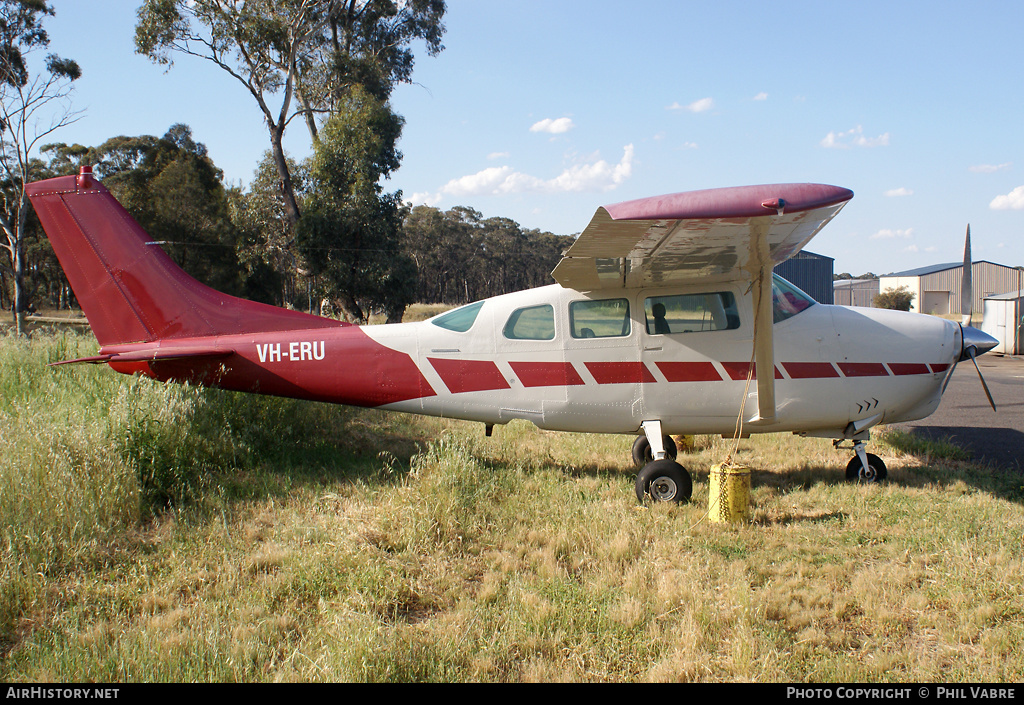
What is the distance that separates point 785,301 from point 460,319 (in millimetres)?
3435

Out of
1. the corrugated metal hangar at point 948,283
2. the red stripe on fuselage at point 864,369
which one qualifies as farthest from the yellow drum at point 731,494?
the corrugated metal hangar at point 948,283

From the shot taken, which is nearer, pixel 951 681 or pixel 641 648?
pixel 951 681

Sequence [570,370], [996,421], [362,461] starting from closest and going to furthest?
[570,370] < [362,461] < [996,421]

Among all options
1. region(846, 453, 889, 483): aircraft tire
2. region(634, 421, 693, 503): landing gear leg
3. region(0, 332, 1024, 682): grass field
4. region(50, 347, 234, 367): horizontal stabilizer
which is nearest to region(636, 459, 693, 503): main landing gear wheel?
region(634, 421, 693, 503): landing gear leg

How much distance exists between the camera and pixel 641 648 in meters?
3.33

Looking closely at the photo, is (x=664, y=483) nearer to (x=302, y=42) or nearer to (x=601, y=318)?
(x=601, y=318)

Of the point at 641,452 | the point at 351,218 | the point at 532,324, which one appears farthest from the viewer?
the point at 351,218

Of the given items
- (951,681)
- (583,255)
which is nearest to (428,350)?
(583,255)

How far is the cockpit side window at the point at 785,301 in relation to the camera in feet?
20.6

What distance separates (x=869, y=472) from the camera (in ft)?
20.9

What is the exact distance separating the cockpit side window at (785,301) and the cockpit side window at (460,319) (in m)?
3.08

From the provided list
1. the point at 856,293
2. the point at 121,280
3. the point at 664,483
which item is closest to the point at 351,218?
the point at 121,280

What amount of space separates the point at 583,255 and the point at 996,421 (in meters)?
9.06

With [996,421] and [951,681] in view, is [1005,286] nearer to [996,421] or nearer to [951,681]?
[996,421]
